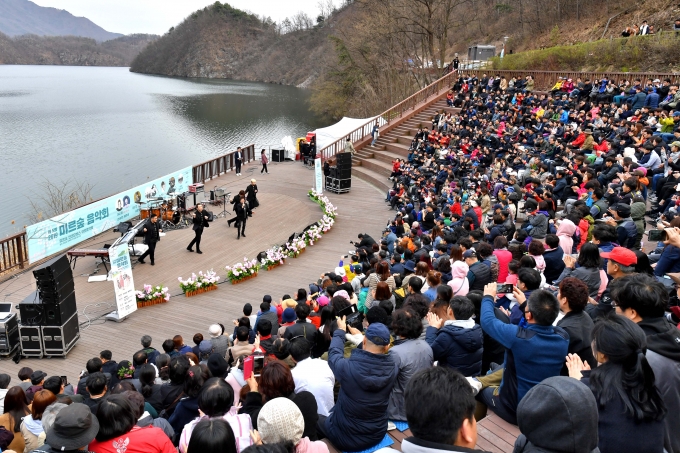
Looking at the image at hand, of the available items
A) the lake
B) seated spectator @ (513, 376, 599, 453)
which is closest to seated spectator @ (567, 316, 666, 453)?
seated spectator @ (513, 376, 599, 453)

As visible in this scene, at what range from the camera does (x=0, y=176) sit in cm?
3073

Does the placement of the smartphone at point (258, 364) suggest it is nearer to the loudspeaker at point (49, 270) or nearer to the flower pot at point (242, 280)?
the loudspeaker at point (49, 270)

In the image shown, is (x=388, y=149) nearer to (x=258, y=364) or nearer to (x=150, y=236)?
(x=150, y=236)

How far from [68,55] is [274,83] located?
115 metres

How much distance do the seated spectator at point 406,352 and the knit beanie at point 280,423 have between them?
128 centimetres

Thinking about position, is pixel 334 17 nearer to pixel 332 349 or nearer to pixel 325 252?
pixel 325 252

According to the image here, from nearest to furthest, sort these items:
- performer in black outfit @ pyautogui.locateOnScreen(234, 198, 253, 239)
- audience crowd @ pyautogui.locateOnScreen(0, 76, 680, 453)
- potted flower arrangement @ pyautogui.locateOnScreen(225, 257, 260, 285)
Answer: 1. audience crowd @ pyautogui.locateOnScreen(0, 76, 680, 453)
2. potted flower arrangement @ pyautogui.locateOnScreen(225, 257, 260, 285)
3. performer in black outfit @ pyautogui.locateOnScreen(234, 198, 253, 239)

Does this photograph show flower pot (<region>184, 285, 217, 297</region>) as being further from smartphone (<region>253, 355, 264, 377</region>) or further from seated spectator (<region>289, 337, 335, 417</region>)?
seated spectator (<region>289, 337, 335, 417</region>)

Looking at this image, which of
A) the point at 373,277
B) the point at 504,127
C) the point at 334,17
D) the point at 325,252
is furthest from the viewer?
the point at 334,17

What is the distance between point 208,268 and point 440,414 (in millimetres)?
12510

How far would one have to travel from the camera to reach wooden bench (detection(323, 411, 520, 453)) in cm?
399

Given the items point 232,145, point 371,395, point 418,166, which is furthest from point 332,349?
point 232,145

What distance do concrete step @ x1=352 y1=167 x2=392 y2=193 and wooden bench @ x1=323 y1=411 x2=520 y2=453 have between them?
1837 centimetres

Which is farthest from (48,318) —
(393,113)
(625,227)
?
(393,113)
